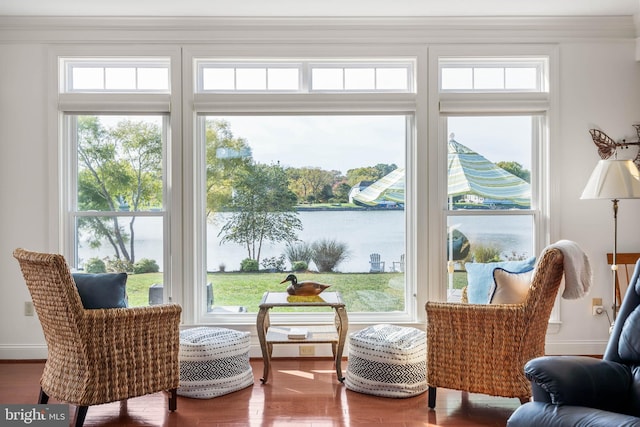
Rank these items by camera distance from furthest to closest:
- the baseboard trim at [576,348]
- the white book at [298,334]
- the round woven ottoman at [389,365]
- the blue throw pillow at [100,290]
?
the baseboard trim at [576,348] → the white book at [298,334] → the round woven ottoman at [389,365] → the blue throw pillow at [100,290]

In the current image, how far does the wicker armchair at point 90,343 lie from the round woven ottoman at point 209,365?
359 mm

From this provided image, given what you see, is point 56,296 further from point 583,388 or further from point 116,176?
point 583,388

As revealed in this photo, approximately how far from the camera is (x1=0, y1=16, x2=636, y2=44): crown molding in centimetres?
412

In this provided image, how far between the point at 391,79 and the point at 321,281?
170 centimetres

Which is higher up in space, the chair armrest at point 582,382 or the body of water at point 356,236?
the body of water at point 356,236

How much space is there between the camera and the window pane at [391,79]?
4.29 metres

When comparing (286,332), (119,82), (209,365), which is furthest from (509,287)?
(119,82)

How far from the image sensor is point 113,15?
4086mm

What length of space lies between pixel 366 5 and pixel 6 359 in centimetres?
379

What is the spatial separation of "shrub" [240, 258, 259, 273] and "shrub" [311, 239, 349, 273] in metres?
0.46

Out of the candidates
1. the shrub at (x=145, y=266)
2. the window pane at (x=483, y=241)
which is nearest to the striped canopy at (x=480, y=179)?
the window pane at (x=483, y=241)

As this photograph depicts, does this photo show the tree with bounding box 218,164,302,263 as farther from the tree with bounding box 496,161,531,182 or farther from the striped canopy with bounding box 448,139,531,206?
the tree with bounding box 496,161,531,182

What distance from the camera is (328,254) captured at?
14.3 ft

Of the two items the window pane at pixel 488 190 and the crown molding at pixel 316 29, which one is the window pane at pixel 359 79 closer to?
the crown molding at pixel 316 29
